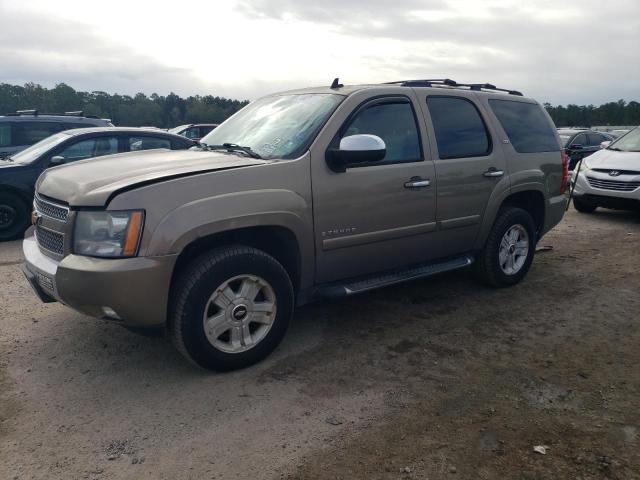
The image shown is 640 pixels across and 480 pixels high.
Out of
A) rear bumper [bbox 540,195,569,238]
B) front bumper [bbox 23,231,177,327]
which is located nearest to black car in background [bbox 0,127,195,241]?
front bumper [bbox 23,231,177,327]

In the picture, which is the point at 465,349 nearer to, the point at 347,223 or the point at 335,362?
the point at 335,362

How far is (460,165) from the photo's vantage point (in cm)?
450

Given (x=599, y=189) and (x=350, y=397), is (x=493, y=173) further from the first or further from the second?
(x=599, y=189)

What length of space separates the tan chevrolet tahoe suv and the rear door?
14 millimetres

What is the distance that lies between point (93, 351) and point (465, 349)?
8.69 ft

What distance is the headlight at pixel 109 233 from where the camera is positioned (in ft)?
9.70

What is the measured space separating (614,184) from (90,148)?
27.1 ft

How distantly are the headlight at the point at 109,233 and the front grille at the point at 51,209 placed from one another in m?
0.25

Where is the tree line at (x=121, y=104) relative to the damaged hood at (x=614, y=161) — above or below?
above

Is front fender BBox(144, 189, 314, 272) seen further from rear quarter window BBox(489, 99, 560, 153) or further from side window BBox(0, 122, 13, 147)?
side window BBox(0, 122, 13, 147)

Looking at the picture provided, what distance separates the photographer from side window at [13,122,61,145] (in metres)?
8.70

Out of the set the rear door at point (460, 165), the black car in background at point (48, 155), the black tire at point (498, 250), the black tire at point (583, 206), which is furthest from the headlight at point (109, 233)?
the black tire at point (583, 206)

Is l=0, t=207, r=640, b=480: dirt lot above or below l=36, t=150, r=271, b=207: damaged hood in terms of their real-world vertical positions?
below

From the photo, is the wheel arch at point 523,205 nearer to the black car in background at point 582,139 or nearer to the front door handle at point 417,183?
the front door handle at point 417,183
